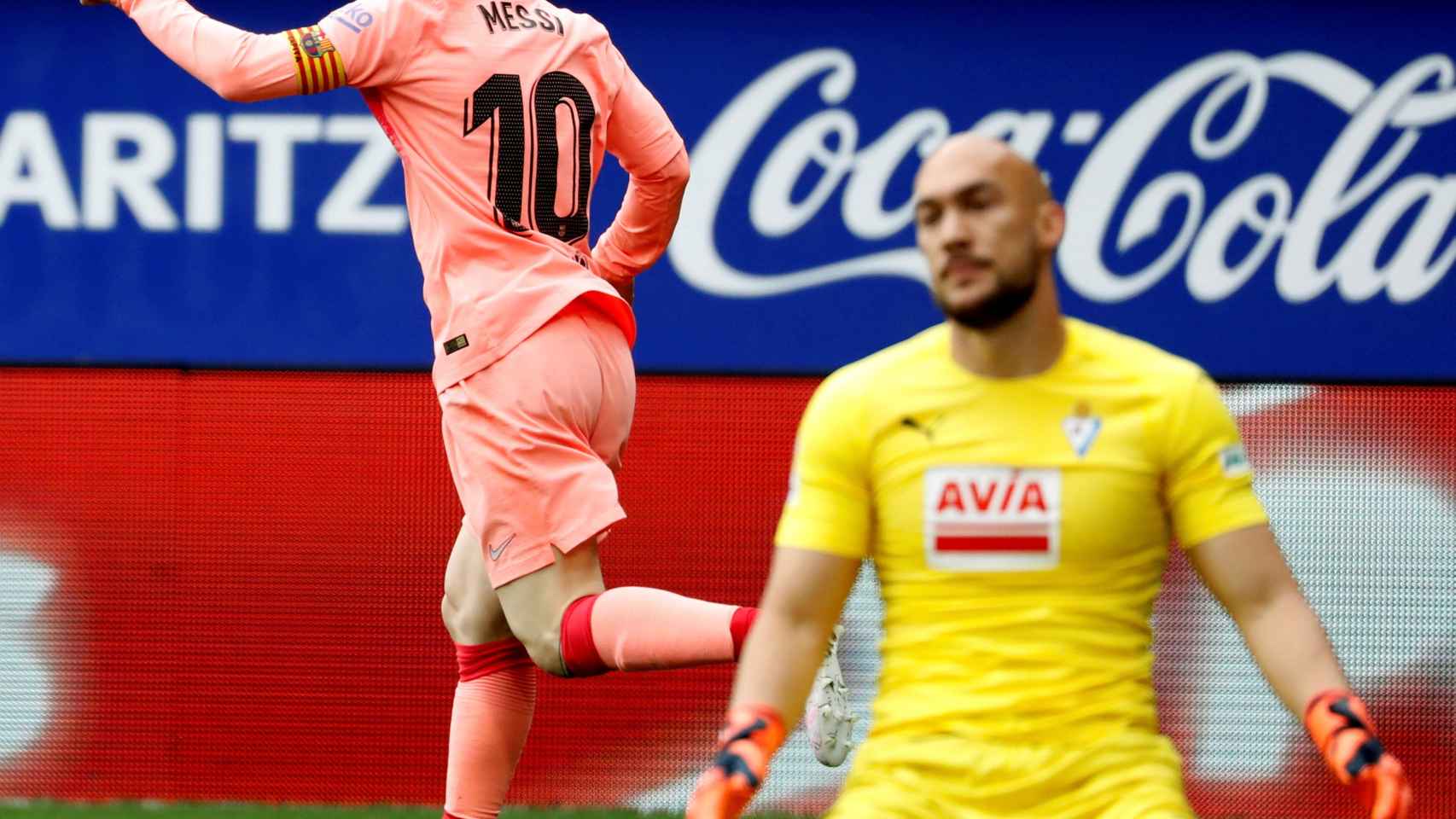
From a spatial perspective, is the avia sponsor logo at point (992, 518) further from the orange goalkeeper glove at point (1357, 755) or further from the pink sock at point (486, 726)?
the pink sock at point (486, 726)

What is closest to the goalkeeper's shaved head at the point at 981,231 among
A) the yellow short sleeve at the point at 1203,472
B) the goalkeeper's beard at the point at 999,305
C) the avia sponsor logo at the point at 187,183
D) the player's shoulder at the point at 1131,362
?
the goalkeeper's beard at the point at 999,305

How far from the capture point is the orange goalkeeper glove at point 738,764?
113 inches

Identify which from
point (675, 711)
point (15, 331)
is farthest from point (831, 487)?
point (15, 331)

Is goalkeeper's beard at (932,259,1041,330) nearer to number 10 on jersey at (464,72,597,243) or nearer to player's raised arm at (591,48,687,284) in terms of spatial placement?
number 10 on jersey at (464,72,597,243)

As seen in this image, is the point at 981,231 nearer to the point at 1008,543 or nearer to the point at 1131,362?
the point at 1131,362

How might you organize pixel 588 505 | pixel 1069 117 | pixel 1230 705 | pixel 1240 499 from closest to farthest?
pixel 1240 499
pixel 588 505
pixel 1230 705
pixel 1069 117

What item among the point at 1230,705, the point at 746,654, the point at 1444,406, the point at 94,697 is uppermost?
the point at 746,654

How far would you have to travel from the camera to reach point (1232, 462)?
3.06 meters

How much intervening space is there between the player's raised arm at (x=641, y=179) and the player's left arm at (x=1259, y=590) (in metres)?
1.85

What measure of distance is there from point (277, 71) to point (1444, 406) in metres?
2.91

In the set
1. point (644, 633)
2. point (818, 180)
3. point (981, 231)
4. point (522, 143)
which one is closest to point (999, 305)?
point (981, 231)

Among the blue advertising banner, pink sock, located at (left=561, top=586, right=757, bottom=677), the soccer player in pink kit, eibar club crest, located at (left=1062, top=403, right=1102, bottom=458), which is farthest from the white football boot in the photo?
the blue advertising banner

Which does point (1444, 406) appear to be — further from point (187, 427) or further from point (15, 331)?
point (15, 331)

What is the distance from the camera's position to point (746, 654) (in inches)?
120
